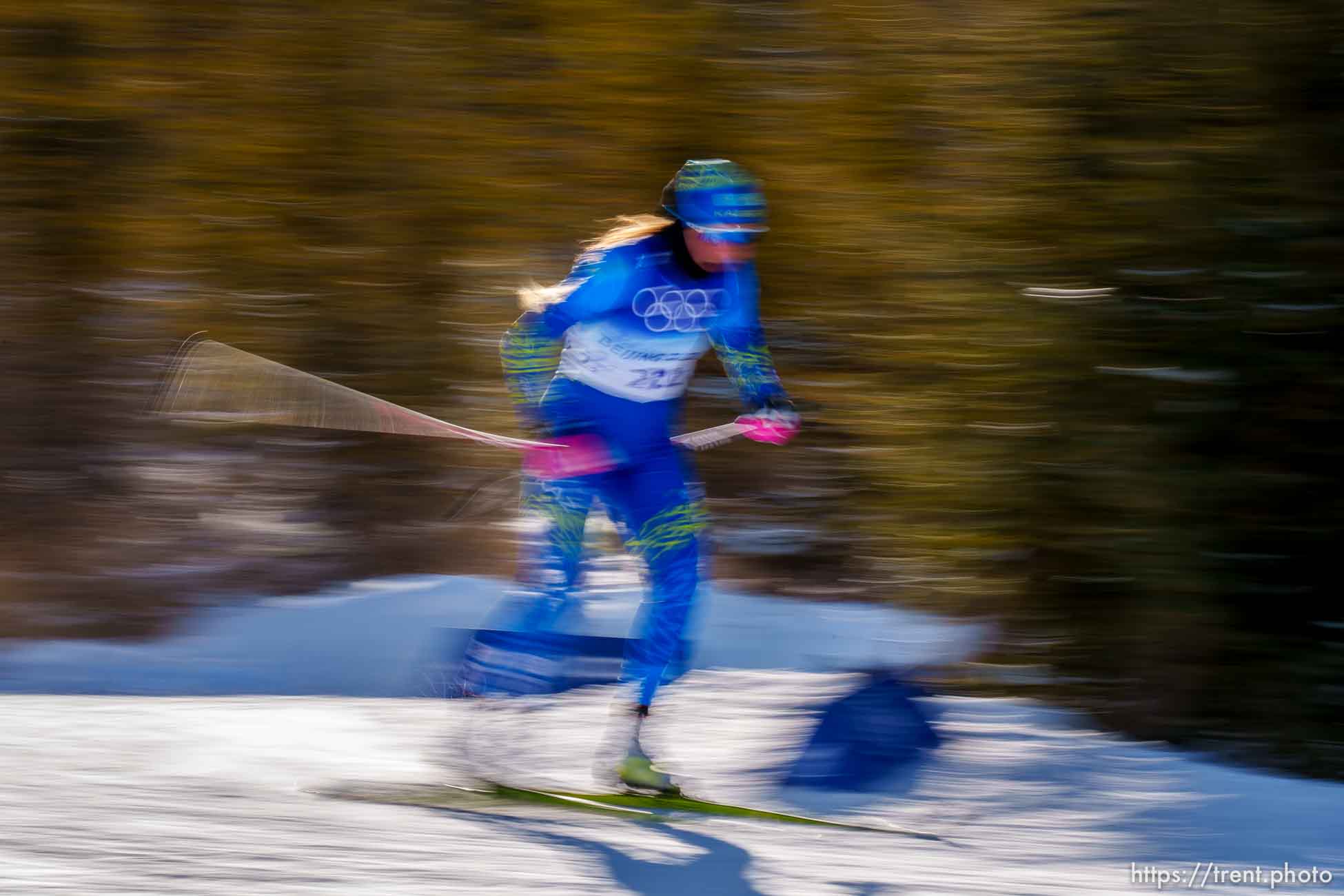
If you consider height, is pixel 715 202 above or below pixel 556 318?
above

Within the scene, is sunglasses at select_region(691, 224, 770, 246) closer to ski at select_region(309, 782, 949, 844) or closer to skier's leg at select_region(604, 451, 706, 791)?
skier's leg at select_region(604, 451, 706, 791)

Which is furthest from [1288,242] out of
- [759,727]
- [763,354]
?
[759,727]

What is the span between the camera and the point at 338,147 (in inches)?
247

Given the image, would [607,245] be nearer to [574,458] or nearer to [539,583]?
[574,458]

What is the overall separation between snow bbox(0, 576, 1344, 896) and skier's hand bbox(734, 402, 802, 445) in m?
0.96

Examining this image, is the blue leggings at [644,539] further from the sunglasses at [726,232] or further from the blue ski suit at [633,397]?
the sunglasses at [726,232]

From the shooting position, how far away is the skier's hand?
405cm

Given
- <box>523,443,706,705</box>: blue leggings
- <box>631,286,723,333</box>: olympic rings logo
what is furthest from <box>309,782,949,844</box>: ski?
<box>631,286,723,333</box>: olympic rings logo

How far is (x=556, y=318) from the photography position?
3846 mm

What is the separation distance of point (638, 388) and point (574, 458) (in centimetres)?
24

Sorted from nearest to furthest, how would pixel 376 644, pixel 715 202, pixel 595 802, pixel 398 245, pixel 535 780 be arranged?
1. pixel 715 202
2. pixel 595 802
3. pixel 535 780
4. pixel 376 644
5. pixel 398 245

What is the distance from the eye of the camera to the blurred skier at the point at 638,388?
3.84 metres

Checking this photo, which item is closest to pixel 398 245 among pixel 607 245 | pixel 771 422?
pixel 607 245

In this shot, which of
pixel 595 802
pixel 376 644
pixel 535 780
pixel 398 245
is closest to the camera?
pixel 595 802
